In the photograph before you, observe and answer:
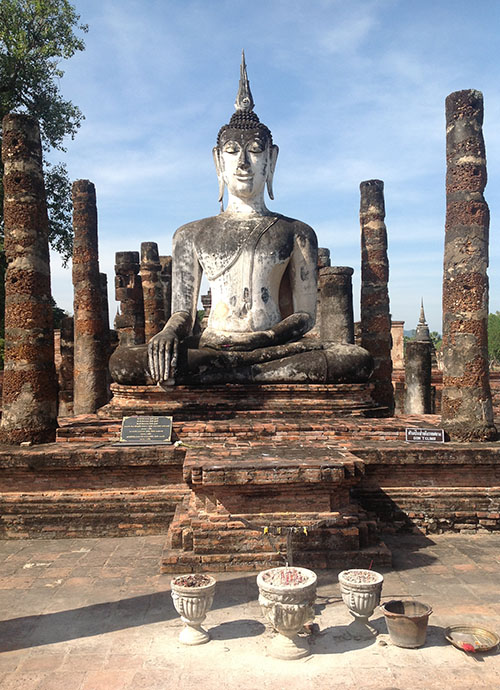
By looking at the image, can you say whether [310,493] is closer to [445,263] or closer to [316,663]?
[316,663]

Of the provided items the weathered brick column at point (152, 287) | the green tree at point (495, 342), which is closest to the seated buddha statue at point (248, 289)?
the weathered brick column at point (152, 287)

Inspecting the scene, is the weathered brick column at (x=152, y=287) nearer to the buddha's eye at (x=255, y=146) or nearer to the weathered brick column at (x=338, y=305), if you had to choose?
the weathered brick column at (x=338, y=305)

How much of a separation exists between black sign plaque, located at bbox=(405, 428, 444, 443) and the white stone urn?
3352 millimetres

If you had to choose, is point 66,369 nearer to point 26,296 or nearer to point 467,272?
point 26,296

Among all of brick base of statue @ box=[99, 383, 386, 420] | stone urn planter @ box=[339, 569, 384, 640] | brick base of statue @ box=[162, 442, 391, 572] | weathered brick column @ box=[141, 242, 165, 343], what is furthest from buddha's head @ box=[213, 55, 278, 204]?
weathered brick column @ box=[141, 242, 165, 343]

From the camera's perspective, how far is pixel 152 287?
54.9 feet

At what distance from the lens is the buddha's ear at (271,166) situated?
9.48 m

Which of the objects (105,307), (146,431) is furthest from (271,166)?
(105,307)

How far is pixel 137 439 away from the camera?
6.54m

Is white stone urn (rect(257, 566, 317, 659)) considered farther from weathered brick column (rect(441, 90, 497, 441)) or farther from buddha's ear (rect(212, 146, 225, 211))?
buddha's ear (rect(212, 146, 225, 211))

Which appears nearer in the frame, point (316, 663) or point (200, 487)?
point (316, 663)

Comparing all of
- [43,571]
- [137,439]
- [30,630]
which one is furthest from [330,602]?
[137,439]

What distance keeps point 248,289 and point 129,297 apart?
6672 millimetres

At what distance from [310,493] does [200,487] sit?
937 mm
